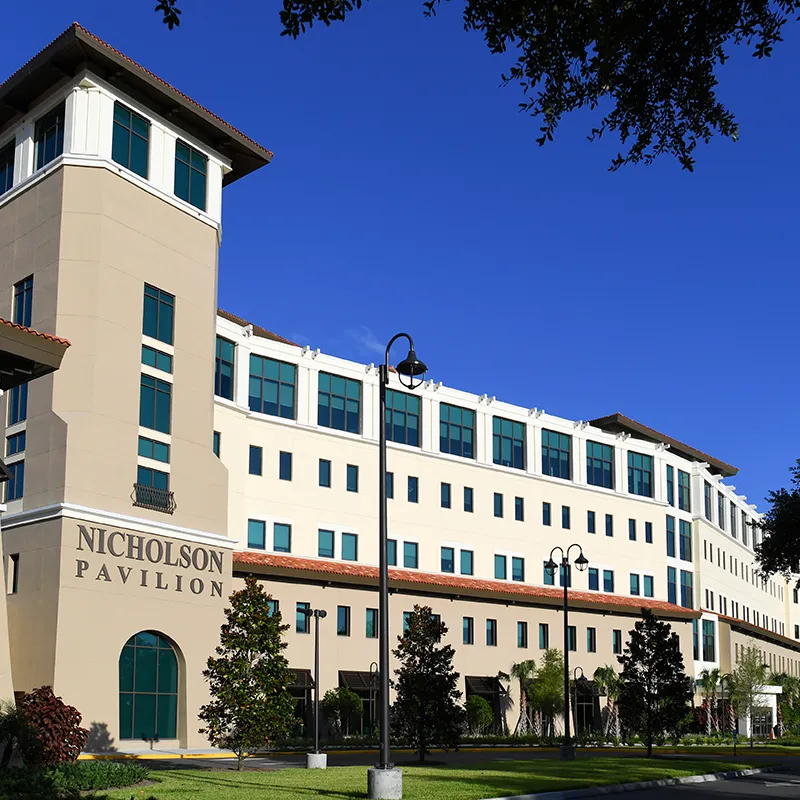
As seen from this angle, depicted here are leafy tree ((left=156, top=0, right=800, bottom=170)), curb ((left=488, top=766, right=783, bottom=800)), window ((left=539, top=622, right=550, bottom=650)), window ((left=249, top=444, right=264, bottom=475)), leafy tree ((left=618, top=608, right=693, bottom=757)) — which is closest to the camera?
leafy tree ((left=156, top=0, right=800, bottom=170))

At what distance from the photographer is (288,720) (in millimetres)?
34750

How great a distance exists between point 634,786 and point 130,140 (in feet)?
104

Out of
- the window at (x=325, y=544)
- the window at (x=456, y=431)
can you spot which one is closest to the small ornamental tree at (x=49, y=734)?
the window at (x=325, y=544)

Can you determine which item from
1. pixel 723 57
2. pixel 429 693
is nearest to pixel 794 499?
pixel 429 693

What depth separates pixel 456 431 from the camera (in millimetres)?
69938

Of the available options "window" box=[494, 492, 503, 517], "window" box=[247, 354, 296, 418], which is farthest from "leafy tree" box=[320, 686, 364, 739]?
"window" box=[494, 492, 503, 517]

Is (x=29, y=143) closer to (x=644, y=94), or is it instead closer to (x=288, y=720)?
(x=288, y=720)

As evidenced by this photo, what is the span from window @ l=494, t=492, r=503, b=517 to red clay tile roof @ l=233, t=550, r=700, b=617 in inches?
169

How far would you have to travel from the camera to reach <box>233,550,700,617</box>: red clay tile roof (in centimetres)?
5712

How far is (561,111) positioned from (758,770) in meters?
34.1

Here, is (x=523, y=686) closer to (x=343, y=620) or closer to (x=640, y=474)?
(x=343, y=620)

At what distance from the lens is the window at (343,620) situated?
59875 mm

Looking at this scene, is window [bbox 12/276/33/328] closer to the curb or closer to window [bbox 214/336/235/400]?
window [bbox 214/336/235/400]

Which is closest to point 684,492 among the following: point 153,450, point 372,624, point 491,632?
point 491,632
